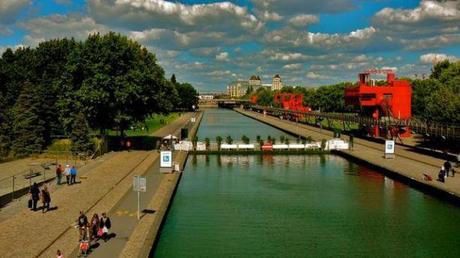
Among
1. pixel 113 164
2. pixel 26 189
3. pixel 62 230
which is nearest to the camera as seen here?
pixel 62 230

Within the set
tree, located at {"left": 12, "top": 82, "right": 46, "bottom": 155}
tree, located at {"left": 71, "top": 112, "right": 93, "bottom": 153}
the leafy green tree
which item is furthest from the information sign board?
the leafy green tree

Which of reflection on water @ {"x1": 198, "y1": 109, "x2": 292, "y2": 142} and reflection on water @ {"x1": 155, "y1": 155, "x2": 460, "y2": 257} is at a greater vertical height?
reflection on water @ {"x1": 198, "y1": 109, "x2": 292, "y2": 142}

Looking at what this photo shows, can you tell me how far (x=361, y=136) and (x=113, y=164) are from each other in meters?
42.2

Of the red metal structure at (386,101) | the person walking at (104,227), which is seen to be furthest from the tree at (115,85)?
the red metal structure at (386,101)

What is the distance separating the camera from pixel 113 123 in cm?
5094

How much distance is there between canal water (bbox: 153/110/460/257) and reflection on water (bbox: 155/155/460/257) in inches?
1.6

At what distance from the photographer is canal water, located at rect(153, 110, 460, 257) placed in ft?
68.0

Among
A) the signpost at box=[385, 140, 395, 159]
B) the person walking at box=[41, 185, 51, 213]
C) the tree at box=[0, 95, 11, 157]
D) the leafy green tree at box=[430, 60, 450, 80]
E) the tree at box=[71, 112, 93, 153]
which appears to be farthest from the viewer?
the leafy green tree at box=[430, 60, 450, 80]

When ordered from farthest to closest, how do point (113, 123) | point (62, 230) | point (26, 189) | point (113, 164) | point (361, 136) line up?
point (361, 136) < point (113, 123) < point (113, 164) < point (26, 189) < point (62, 230)

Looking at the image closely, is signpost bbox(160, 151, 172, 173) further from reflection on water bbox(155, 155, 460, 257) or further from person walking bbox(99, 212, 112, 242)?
person walking bbox(99, 212, 112, 242)

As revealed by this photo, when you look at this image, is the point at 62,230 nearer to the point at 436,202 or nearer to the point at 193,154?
the point at 436,202

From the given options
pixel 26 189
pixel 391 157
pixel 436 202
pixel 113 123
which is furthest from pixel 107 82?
pixel 436 202

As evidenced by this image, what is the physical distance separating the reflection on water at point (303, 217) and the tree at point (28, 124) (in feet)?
51.8

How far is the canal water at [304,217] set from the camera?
68.0ft
